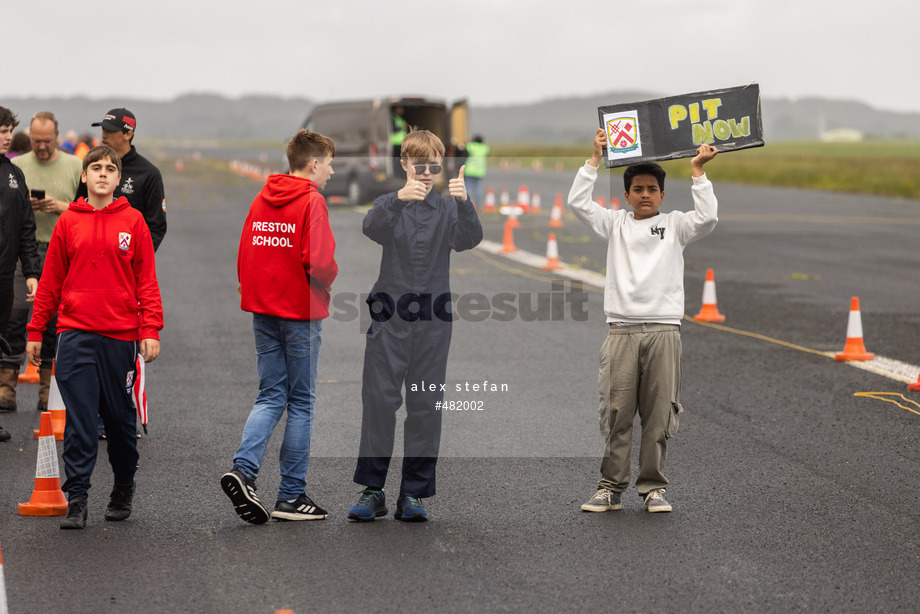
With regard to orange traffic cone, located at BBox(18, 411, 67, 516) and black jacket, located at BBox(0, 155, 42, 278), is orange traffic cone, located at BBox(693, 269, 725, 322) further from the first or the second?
orange traffic cone, located at BBox(18, 411, 67, 516)

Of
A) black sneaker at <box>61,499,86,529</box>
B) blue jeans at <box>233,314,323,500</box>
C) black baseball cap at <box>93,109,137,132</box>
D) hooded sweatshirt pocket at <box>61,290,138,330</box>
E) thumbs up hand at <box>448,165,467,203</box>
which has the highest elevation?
black baseball cap at <box>93,109,137,132</box>

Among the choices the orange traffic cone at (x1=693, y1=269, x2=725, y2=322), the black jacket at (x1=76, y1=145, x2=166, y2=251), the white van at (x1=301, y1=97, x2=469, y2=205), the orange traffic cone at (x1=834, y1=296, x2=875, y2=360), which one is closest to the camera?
the black jacket at (x1=76, y1=145, x2=166, y2=251)

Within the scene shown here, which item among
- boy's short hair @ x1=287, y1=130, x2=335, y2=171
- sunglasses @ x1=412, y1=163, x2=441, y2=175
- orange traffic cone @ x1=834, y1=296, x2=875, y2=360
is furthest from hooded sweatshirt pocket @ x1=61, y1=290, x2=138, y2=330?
orange traffic cone @ x1=834, y1=296, x2=875, y2=360

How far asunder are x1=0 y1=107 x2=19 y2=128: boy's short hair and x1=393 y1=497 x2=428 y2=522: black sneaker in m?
3.94

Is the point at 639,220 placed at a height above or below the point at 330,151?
below

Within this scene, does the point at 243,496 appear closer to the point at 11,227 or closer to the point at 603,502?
the point at 603,502

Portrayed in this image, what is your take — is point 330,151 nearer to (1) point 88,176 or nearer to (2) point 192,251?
(1) point 88,176

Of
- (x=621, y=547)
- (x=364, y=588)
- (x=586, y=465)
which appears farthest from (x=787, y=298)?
(x=364, y=588)

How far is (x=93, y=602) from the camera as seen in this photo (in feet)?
15.1

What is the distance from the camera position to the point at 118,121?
6.91 metres

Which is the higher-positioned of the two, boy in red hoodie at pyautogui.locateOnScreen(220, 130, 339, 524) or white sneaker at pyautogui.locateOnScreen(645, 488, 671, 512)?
boy in red hoodie at pyautogui.locateOnScreen(220, 130, 339, 524)

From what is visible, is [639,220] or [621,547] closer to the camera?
[621,547]

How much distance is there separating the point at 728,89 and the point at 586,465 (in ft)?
8.28

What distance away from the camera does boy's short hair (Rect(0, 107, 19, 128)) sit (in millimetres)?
7469
